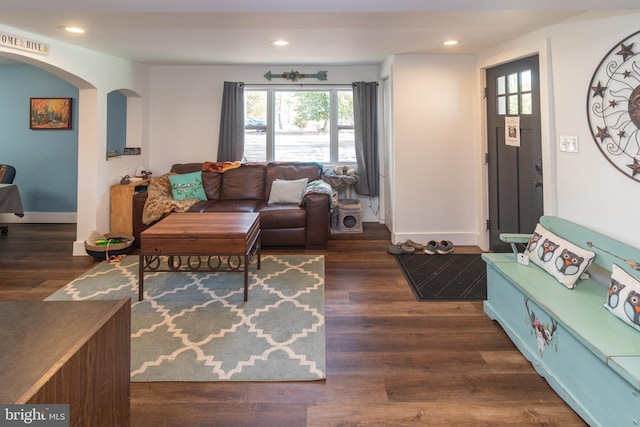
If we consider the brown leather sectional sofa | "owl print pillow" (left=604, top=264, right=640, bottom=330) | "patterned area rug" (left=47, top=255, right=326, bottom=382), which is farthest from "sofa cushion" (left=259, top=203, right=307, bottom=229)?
"owl print pillow" (left=604, top=264, right=640, bottom=330)

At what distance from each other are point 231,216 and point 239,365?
1.62 meters

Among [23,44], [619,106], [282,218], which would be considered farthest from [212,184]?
[619,106]

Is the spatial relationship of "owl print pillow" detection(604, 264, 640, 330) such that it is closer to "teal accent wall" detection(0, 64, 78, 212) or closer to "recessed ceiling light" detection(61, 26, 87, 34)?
"recessed ceiling light" detection(61, 26, 87, 34)

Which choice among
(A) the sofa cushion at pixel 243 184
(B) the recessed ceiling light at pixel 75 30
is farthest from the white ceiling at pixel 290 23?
(A) the sofa cushion at pixel 243 184

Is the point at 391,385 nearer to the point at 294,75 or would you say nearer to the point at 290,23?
the point at 290,23

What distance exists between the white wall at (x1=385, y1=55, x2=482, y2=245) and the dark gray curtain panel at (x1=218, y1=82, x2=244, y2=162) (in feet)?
7.31

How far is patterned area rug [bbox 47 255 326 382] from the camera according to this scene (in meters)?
2.03

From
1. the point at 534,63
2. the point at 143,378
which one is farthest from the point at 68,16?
the point at 534,63

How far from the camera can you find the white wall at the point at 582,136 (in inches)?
89.3

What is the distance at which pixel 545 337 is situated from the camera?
1.94m

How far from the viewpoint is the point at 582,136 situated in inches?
104

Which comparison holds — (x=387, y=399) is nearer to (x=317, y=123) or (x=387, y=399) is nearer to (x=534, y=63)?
(x=534, y=63)

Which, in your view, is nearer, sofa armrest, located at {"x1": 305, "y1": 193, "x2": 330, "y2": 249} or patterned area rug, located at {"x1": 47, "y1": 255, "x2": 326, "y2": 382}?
patterned area rug, located at {"x1": 47, "y1": 255, "x2": 326, "y2": 382}

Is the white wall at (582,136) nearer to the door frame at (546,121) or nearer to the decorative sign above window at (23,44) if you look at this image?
the door frame at (546,121)
